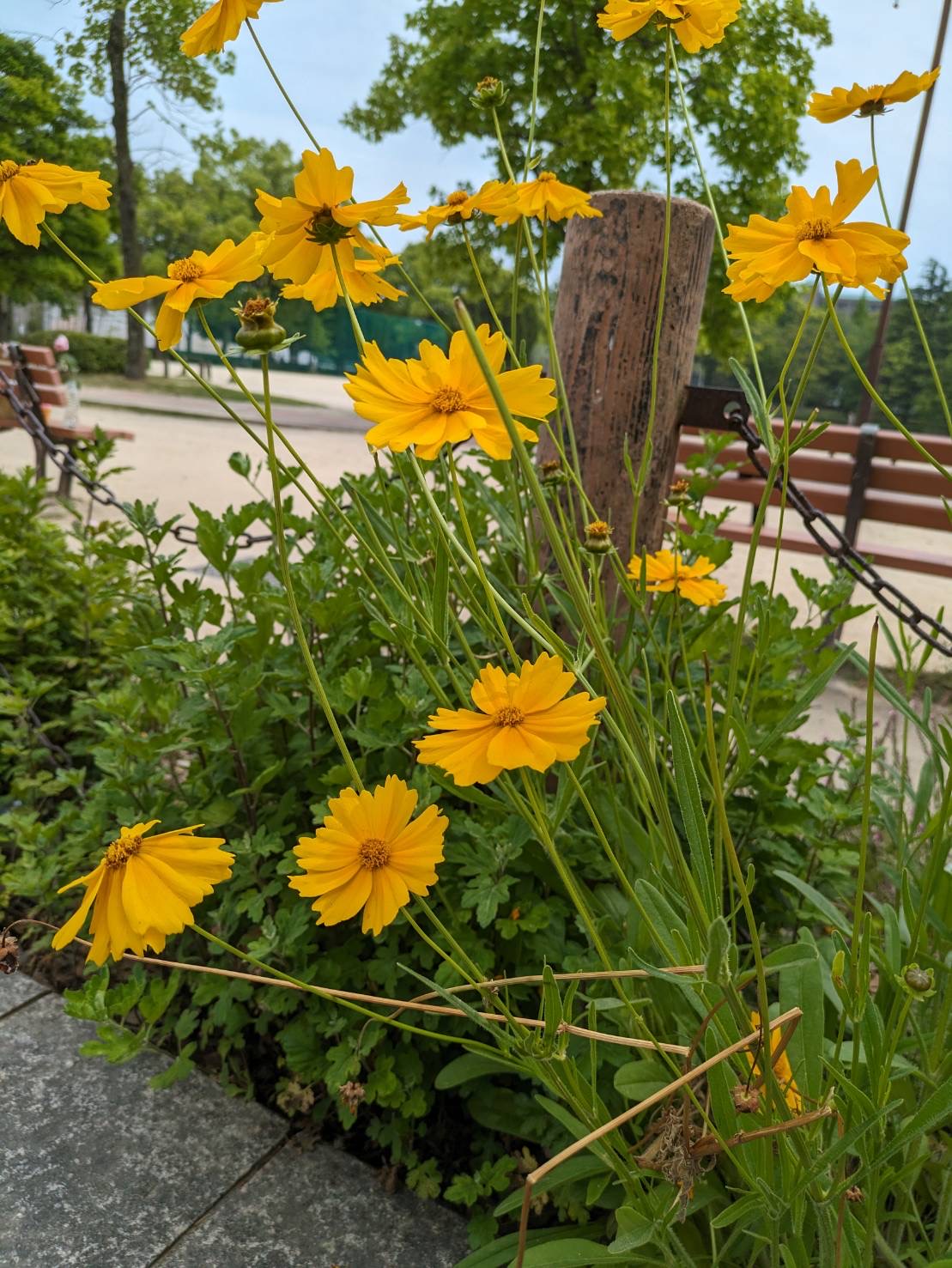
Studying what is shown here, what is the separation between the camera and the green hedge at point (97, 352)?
2133 cm

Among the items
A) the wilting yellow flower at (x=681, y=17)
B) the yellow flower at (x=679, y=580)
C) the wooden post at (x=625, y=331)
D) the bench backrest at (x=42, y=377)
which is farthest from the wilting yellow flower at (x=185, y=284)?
the bench backrest at (x=42, y=377)

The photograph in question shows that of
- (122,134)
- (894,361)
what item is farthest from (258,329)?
(894,361)

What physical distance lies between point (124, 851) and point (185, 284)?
40 centimetres

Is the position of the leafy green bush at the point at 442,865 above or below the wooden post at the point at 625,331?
below

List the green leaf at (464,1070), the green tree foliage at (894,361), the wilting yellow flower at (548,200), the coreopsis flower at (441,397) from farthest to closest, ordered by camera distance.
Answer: the green tree foliage at (894,361), the green leaf at (464,1070), the wilting yellow flower at (548,200), the coreopsis flower at (441,397)

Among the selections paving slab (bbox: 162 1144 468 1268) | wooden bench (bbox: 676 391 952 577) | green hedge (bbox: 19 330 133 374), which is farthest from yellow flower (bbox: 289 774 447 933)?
green hedge (bbox: 19 330 133 374)

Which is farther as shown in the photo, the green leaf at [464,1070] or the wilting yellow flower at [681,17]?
the green leaf at [464,1070]

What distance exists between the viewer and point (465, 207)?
85 cm

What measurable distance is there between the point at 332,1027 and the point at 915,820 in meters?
0.76

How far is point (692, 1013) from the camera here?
0.95m

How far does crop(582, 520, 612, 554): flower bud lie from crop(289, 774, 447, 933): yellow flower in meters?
0.27

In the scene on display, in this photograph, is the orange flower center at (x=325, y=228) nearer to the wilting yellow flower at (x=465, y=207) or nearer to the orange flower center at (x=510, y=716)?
the wilting yellow flower at (x=465, y=207)

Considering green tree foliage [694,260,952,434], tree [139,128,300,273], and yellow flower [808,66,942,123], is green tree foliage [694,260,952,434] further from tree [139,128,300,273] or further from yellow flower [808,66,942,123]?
yellow flower [808,66,942,123]

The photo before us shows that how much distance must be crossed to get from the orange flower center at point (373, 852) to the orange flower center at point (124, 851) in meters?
0.15
